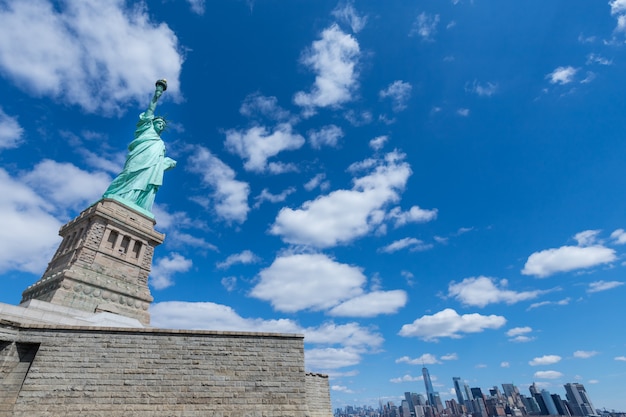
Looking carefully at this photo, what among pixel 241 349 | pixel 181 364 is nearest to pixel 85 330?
pixel 181 364

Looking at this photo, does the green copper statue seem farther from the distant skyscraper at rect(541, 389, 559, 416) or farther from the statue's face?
the distant skyscraper at rect(541, 389, 559, 416)

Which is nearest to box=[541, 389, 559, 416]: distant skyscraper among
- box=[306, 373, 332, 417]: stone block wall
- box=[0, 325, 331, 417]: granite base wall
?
box=[306, 373, 332, 417]: stone block wall

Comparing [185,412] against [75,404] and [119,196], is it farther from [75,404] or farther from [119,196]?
[119,196]

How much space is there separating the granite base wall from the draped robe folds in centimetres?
1926

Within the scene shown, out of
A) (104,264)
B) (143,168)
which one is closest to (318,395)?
(104,264)

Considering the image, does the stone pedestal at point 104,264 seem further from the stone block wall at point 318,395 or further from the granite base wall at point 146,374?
the stone block wall at point 318,395

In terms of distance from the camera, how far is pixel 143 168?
29859 millimetres

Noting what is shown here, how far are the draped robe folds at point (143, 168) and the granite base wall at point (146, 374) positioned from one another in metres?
19.3

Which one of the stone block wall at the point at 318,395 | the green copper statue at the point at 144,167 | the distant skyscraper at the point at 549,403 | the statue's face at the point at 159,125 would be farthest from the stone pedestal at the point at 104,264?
the distant skyscraper at the point at 549,403

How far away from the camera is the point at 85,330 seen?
38.9 ft

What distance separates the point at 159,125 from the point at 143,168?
22.2ft

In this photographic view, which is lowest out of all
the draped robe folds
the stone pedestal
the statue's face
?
the stone pedestal

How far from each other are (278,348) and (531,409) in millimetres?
197602

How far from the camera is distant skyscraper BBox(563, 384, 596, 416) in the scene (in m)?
145
